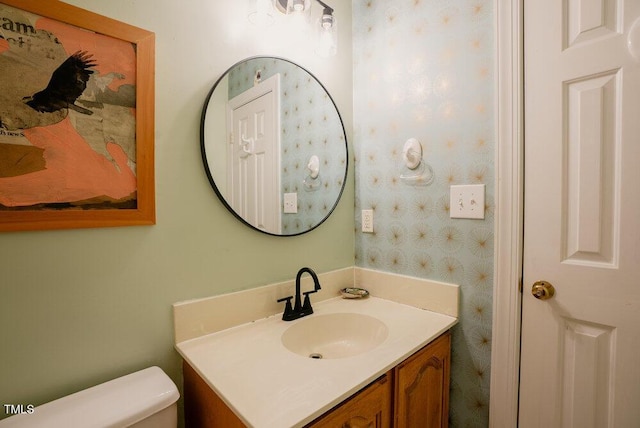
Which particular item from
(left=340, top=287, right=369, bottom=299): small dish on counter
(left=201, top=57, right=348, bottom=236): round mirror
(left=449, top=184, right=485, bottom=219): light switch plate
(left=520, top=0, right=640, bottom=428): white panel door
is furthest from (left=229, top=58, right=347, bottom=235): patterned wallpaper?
(left=520, top=0, right=640, bottom=428): white panel door

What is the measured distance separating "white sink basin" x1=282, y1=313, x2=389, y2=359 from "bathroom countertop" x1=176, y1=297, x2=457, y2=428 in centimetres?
4

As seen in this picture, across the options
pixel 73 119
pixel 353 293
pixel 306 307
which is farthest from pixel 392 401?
pixel 73 119

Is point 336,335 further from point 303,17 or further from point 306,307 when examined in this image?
point 303,17

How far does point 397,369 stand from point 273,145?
881 millimetres

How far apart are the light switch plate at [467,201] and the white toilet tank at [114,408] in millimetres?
1082

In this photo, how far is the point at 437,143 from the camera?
3.96 feet

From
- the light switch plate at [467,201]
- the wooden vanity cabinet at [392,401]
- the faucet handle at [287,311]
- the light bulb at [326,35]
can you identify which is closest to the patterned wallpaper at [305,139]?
the light bulb at [326,35]

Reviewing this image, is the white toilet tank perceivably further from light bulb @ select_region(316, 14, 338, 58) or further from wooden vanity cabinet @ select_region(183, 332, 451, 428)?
light bulb @ select_region(316, 14, 338, 58)

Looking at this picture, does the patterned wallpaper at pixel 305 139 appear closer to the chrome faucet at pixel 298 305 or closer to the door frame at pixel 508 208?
the chrome faucet at pixel 298 305

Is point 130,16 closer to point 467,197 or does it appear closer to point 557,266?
point 467,197

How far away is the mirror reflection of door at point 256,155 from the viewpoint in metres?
1.07

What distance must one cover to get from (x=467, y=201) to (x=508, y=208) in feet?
0.45

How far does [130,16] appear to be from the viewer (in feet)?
2.80

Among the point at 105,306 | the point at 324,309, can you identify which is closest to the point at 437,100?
the point at 324,309
